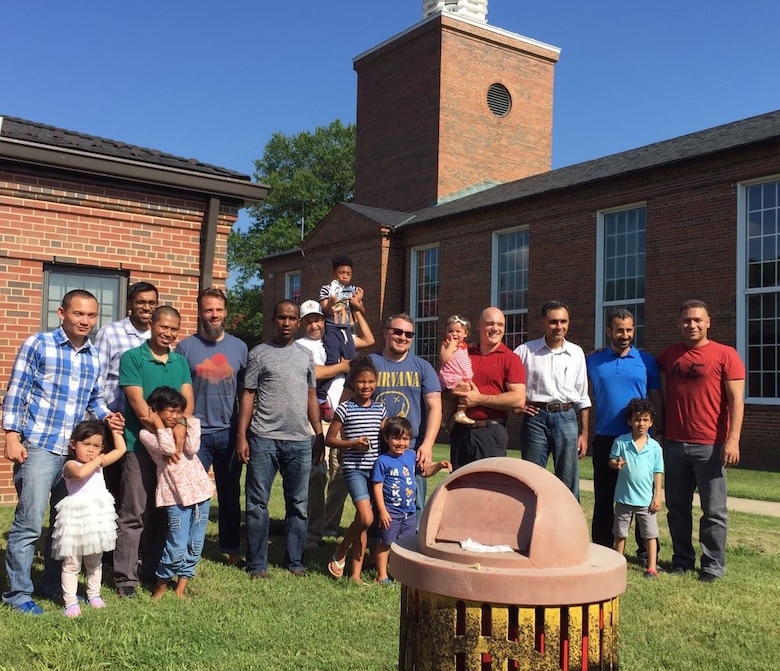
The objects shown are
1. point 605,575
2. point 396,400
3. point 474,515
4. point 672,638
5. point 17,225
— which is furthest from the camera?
point 17,225

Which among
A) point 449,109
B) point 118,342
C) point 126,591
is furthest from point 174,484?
point 449,109

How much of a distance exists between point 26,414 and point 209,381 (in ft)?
4.58

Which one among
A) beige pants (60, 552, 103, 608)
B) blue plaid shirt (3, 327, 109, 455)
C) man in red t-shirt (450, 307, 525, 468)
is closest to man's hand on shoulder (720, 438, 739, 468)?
man in red t-shirt (450, 307, 525, 468)

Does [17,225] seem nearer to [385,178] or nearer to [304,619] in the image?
[304,619]

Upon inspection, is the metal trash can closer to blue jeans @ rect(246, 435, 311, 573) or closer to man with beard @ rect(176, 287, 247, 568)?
blue jeans @ rect(246, 435, 311, 573)

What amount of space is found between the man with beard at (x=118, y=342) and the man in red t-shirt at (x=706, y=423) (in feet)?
13.2

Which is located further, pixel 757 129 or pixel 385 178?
pixel 385 178

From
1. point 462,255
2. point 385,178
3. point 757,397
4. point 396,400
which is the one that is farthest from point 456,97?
point 396,400

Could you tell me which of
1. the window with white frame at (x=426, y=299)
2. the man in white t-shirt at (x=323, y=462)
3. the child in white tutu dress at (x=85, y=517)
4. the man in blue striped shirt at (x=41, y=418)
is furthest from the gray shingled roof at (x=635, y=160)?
the child in white tutu dress at (x=85, y=517)

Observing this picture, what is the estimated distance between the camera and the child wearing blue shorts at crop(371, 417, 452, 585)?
18.0ft

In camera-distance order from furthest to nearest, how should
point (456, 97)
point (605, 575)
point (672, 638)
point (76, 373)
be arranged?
1. point (456, 97)
2. point (76, 373)
3. point (672, 638)
4. point (605, 575)

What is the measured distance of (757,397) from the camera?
16109mm

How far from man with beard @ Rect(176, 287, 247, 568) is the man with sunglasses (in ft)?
3.61

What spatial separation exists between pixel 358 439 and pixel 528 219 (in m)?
16.6
